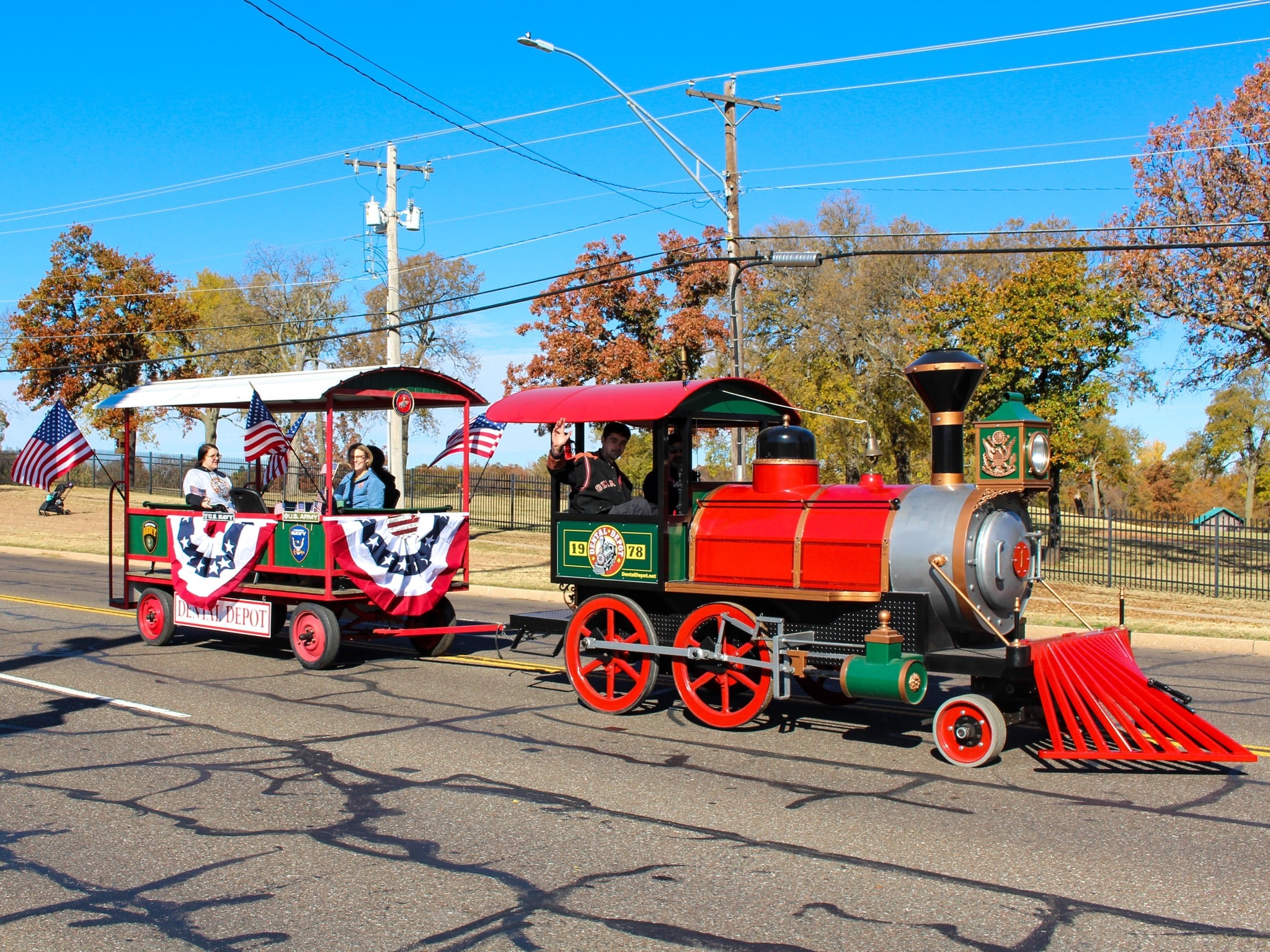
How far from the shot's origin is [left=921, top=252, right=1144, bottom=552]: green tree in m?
23.5

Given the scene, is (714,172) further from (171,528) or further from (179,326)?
(179,326)

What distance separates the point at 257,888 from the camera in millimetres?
4809

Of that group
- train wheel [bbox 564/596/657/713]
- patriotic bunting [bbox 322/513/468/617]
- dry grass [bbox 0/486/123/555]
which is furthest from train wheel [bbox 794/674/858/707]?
dry grass [bbox 0/486/123/555]

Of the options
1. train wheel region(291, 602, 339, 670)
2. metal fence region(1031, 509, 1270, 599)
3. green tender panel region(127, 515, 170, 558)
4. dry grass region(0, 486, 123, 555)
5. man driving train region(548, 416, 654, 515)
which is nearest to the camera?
man driving train region(548, 416, 654, 515)

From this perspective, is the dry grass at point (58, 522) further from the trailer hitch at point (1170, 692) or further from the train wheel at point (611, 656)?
the trailer hitch at point (1170, 692)

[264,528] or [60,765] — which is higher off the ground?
[264,528]

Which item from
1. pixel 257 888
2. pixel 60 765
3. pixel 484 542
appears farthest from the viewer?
pixel 484 542

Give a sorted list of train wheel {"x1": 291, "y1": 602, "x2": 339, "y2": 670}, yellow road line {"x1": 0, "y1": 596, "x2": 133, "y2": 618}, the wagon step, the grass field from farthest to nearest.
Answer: the grass field
yellow road line {"x1": 0, "y1": 596, "x2": 133, "y2": 618}
the wagon step
train wheel {"x1": 291, "y1": 602, "x2": 339, "y2": 670}

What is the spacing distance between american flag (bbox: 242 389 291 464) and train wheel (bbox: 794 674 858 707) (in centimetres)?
609

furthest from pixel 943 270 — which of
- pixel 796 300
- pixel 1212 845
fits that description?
pixel 1212 845

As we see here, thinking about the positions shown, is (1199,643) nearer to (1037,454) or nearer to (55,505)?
(1037,454)

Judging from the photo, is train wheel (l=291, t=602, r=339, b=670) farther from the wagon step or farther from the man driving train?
the man driving train

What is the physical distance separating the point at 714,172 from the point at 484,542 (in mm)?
11674

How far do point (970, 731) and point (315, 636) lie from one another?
20.1 ft
